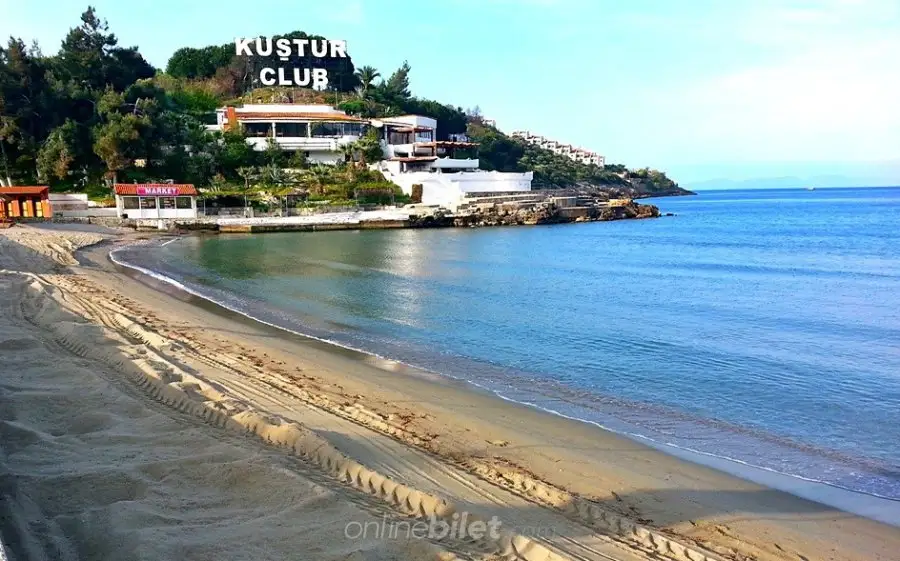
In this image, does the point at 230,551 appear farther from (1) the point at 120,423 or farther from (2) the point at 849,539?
(2) the point at 849,539

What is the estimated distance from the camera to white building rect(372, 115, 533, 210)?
225 ft

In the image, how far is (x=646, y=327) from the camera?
56.4ft

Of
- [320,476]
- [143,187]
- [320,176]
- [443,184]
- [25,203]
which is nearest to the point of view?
[320,476]

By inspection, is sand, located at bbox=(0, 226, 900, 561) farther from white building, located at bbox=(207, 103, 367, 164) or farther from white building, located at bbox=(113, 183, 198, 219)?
white building, located at bbox=(207, 103, 367, 164)

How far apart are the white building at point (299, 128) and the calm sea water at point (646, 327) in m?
35.9

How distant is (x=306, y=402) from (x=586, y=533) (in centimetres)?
503

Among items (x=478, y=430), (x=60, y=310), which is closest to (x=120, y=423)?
(x=478, y=430)

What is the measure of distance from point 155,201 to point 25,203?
9337 mm

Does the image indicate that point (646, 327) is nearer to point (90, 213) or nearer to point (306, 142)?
point (90, 213)

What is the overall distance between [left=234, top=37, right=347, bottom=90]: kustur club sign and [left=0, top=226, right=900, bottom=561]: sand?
8354 centimetres

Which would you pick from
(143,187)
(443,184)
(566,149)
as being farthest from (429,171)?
(566,149)

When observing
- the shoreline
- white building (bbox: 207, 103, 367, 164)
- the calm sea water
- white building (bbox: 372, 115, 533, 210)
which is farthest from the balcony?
the shoreline

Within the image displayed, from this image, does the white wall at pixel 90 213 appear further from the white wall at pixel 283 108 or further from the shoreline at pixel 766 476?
the shoreline at pixel 766 476

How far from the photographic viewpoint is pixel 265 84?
88.9 metres
